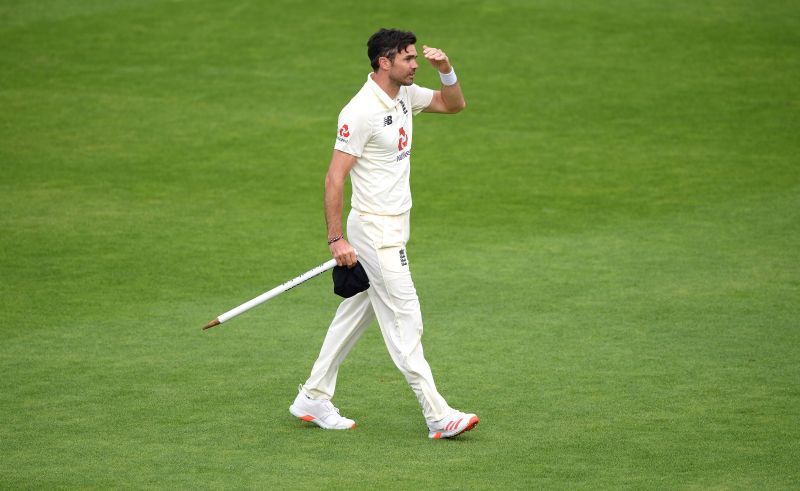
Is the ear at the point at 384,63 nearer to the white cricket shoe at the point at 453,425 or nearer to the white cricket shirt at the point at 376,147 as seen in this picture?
the white cricket shirt at the point at 376,147

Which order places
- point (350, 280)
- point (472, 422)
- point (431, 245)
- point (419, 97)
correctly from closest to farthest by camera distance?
point (472, 422) → point (350, 280) → point (419, 97) → point (431, 245)

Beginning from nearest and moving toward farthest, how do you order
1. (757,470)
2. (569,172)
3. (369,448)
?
(757,470)
(369,448)
(569,172)

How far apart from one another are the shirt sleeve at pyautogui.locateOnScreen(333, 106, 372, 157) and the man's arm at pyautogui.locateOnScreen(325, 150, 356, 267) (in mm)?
72

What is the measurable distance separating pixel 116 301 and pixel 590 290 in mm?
3835

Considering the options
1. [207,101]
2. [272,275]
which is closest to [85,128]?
[207,101]

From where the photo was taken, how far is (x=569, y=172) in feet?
44.3

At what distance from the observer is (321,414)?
714 centimetres

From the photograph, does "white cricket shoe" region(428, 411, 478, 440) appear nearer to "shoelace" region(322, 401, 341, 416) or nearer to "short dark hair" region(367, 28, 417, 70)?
"shoelace" region(322, 401, 341, 416)

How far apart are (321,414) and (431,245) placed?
14.4 feet

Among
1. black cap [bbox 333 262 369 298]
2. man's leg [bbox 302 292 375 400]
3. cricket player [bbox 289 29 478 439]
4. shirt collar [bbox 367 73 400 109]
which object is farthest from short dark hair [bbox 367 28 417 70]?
man's leg [bbox 302 292 375 400]

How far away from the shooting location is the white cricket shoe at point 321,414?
7109mm

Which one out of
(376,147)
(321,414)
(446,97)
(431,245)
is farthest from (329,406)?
(431,245)

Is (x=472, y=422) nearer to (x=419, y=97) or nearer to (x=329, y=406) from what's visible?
(x=329, y=406)

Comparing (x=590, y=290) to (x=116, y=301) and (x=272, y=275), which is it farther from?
(x=116, y=301)
